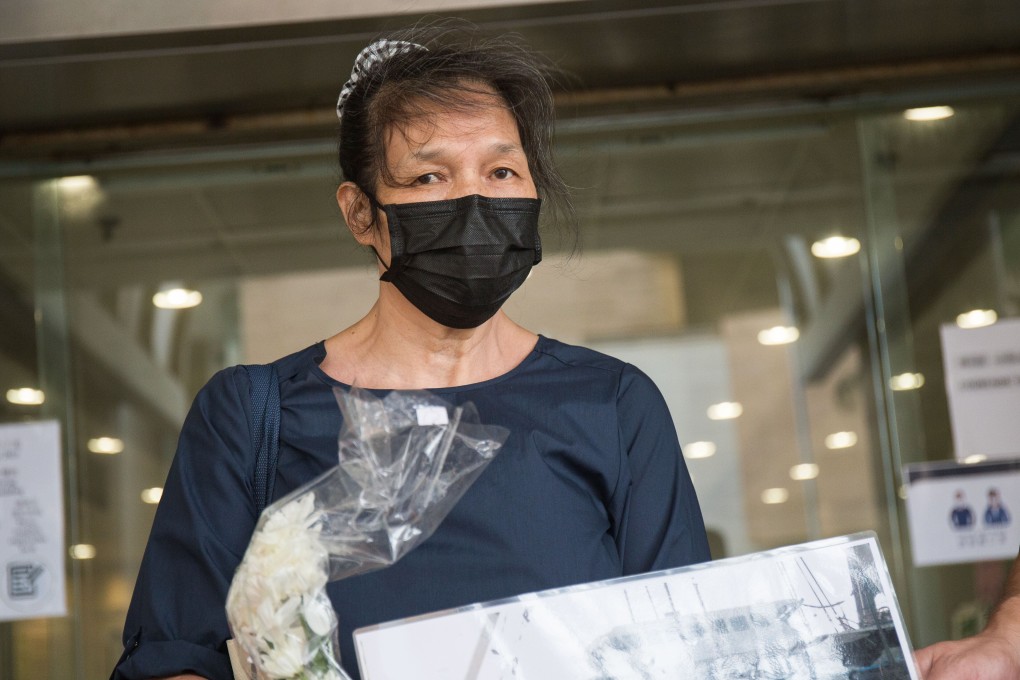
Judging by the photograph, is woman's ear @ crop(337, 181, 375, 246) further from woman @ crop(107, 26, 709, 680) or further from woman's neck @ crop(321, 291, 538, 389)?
woman's neck @ crop(321, 291, 538, 389)

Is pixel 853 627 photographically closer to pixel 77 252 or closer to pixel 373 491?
pixel 373 491

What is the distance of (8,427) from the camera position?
212 inches

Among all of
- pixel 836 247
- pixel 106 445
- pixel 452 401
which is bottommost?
pixel 452 401

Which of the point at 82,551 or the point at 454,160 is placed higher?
the point at 454,160

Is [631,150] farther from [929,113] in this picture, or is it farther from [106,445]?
[106,445]

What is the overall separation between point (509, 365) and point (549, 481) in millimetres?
265

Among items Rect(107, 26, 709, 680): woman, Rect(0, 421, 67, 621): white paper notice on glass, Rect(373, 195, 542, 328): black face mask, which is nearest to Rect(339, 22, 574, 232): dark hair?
Rect(107, 26, 709, 680): woman

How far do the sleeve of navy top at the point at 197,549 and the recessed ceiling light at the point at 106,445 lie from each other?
12.0 feet

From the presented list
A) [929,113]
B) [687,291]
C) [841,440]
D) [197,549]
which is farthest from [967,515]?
[197,549]

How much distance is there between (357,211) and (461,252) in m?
0.27

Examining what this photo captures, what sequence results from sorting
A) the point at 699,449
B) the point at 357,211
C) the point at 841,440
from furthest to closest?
the point at 699,449 → the point at 841,440 → the point at 357,211

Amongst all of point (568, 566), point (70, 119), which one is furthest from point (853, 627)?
point (70, 119)

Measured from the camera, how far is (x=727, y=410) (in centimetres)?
579

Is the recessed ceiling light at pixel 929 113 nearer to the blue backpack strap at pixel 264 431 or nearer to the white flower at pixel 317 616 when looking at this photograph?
the blue backpack strap at pixel 264 431
